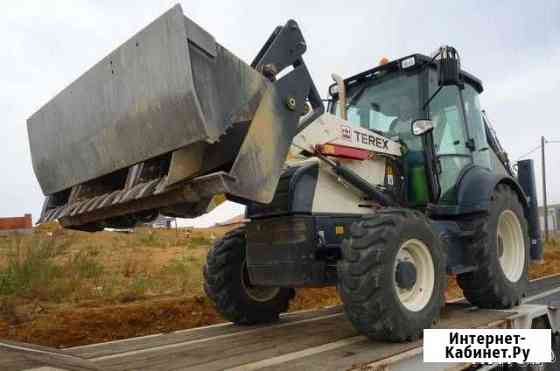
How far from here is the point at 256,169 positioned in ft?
11.0

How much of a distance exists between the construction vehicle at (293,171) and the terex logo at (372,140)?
0.01 m

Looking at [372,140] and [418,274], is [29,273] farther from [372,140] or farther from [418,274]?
→ [418,274]

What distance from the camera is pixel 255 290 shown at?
199 inches

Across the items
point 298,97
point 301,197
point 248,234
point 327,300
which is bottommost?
point 327,300

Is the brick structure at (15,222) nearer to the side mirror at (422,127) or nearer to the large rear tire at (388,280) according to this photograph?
the side mirror at (422,127)

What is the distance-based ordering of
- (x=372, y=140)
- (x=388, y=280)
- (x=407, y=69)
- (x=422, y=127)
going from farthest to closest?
(x=407, y=69)
(x=422, y=127)
(x=372, y=140)
(x=388, y=280)

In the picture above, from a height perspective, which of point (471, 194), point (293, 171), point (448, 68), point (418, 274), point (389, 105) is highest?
point (448, 68)

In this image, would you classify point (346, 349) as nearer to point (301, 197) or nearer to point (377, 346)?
point (377, 346)

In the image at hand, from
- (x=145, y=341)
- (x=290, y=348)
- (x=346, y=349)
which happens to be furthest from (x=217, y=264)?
(x=346, y=349)

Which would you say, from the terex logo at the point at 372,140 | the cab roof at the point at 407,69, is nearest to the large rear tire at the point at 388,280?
the terex logo at the point at 372,140

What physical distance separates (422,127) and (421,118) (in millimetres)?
166

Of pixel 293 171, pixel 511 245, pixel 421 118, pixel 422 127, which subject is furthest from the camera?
pixel 511 245

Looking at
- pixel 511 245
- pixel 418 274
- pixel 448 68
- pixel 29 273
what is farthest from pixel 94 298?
pixel 448 68

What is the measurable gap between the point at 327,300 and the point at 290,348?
480cm
